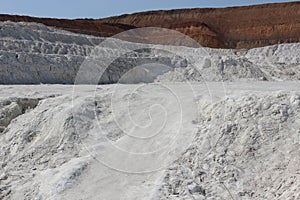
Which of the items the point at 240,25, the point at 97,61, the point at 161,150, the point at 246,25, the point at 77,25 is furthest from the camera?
the point at 240,25

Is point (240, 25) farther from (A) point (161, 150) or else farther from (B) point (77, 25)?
(A) point (161, 150)

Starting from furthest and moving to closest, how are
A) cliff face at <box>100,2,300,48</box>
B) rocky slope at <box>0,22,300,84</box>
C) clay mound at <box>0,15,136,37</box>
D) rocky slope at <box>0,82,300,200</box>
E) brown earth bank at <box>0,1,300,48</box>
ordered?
cliff face at <box>100,2,300,48</box> → brown earth bank at <box>0,1,300,48</box> → clay mound at <box>0,15,136,37</box> → rocky slope at <box>0,22,300,84</box> → rocky slope at <box>0,82,300,200</box>

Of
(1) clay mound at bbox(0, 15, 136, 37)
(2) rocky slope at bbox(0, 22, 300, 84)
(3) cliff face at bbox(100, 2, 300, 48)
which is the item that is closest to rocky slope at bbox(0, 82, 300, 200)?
Result: (2) rocky slope at bbox(0, 22, 300, 84)

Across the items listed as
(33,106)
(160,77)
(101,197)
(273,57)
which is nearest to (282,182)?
(101,197)

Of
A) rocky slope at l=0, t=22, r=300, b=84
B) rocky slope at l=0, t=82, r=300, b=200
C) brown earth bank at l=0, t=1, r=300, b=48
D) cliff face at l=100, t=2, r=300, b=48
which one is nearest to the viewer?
rocky slope at l=0, t=82, r=300, b=200

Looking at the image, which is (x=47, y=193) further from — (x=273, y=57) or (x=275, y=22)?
(x=275, y=22)

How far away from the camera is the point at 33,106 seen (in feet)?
37.8

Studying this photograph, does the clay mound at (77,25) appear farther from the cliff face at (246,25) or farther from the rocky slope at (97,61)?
the cliff face at (246,25)

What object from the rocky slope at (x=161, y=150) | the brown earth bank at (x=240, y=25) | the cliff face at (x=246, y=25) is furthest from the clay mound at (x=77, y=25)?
the rocky slope at (x=161, y=150)

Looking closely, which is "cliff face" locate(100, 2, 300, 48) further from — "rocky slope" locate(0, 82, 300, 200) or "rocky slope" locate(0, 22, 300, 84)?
"rocky slope" locate(0, 82, 300, 200)

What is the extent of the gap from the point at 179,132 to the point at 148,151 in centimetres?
66

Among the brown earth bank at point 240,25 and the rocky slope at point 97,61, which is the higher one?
the brown earth bank at point 240,25

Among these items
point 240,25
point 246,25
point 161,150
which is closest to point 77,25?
point 240,25

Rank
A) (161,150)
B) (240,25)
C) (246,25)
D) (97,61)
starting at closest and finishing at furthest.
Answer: (161,150)
(97,61)
(246,25)
(240,25)
